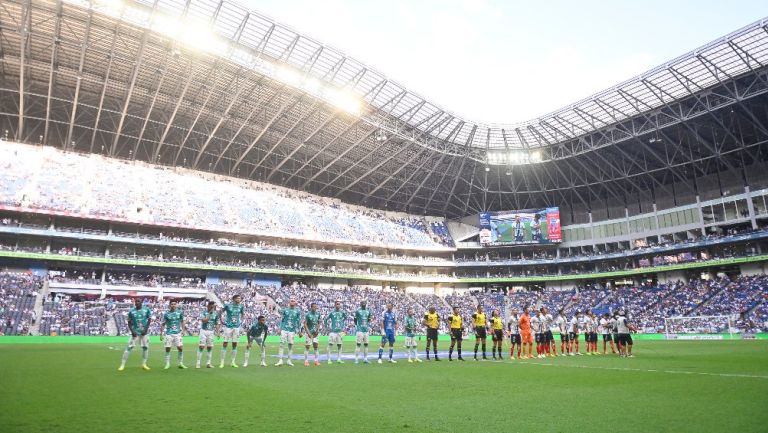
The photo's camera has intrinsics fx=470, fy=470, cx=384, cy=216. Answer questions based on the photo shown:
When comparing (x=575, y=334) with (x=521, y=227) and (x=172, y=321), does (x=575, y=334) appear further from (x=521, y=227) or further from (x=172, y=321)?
(x=521, y=227)

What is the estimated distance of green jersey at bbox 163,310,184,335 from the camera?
1440 centimetres

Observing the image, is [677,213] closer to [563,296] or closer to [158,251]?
[563,296]

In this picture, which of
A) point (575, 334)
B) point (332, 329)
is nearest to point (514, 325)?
point (575, 334)

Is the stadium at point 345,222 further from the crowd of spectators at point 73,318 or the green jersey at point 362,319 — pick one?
the crowd of spectators at point 73,318

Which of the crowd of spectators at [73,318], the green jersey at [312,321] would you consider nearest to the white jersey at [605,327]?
the green jersey at [312,321]

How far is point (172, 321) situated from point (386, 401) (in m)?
9.12

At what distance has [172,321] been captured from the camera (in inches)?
570

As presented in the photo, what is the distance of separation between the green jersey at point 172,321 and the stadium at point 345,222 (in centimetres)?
6

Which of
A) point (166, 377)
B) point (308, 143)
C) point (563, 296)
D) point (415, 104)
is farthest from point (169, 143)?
point (563, 296)

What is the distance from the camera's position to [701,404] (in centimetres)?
746

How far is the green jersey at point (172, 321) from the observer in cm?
1440

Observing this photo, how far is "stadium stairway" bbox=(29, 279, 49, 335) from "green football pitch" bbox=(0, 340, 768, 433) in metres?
28.3

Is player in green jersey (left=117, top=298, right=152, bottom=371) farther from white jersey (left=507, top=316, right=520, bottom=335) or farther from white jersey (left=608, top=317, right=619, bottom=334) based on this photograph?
white jersey (left=608, top=317, right=619, bottom=334)

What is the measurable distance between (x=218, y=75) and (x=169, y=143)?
61.0 feet
